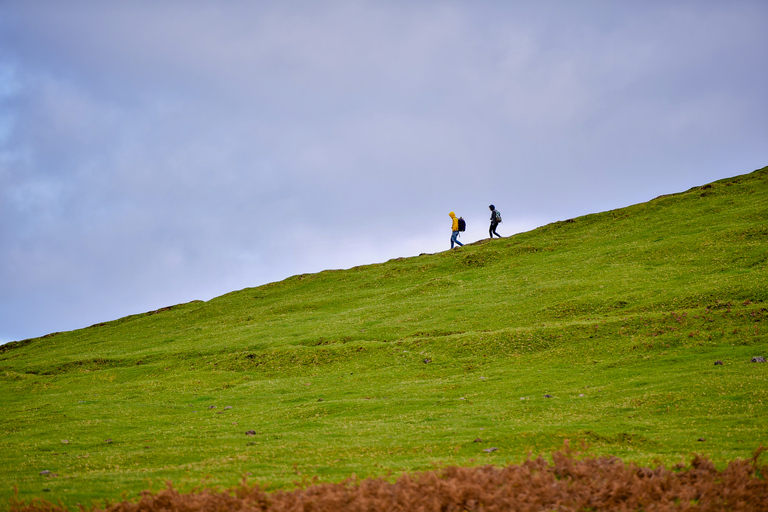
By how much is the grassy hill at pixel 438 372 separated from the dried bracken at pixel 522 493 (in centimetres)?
227

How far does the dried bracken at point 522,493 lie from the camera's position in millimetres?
12195

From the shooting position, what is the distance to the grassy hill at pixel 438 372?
20250 mm

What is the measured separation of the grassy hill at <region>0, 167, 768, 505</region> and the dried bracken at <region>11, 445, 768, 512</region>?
2.27 m

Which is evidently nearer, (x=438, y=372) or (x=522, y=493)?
(x=522, y=493)

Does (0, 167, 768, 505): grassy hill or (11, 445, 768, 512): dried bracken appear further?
(0, 167, 768, 505): grassy hill

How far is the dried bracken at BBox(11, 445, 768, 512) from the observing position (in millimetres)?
12195

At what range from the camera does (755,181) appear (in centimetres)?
8088

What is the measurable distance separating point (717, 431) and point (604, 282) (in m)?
33.6

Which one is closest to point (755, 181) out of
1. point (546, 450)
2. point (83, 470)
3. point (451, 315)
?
point (451, 315)

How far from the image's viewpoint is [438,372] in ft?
126

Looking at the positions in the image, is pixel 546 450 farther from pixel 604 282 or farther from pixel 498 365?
pixel 604 282

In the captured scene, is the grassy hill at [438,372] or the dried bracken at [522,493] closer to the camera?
the dried bracken at [522,493]

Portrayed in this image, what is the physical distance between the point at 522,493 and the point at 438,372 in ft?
85.0

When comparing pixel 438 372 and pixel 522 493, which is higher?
pixel 438 372
